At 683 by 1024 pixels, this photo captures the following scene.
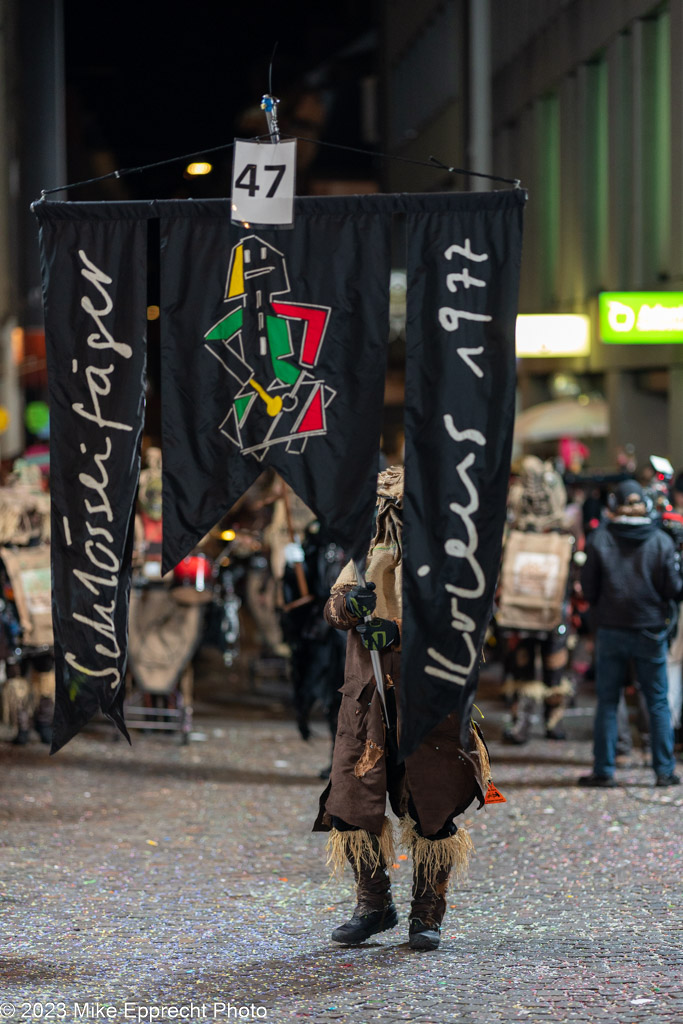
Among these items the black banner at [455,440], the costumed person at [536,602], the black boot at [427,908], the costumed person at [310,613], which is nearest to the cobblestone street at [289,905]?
the black boot at [427,908]

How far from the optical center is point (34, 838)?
9039 millimetres

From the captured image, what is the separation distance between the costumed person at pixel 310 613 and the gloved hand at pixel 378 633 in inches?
169

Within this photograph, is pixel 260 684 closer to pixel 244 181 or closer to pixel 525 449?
pixel 244 181

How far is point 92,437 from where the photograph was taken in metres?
6.53

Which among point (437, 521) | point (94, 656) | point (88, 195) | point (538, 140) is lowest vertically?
point (94, 656)

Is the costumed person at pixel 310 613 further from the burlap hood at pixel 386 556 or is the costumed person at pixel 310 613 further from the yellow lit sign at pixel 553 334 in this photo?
the yellow lit sign at pixel 553 334

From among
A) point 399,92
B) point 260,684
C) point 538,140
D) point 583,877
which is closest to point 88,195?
point 399,92

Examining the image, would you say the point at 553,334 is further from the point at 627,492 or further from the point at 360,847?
the point at 360,847

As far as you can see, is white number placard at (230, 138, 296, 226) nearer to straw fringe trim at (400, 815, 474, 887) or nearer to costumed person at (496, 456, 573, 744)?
straw fringe trim at (400, 815, 474, 887)

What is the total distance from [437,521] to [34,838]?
405 centimetres

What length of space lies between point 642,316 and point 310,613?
292 inches

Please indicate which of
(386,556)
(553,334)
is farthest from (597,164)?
(386,556)

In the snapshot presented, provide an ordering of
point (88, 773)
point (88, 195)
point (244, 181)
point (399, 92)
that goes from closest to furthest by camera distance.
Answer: point (244, 181), point (88, 773), point (399, 92), point (88, 195)

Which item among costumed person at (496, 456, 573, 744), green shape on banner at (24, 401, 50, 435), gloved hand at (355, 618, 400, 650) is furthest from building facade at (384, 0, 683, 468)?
gloved hand at (355, 618, 400, 650)
